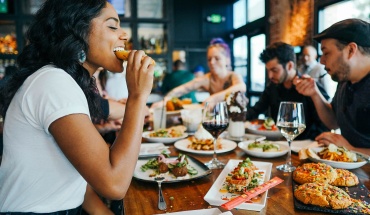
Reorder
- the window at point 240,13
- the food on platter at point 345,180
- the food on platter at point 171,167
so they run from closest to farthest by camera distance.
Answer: the food on platter at point 345,180
the food on platter at point 171,167
the window at point 240,13

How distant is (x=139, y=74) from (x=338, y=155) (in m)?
0.98

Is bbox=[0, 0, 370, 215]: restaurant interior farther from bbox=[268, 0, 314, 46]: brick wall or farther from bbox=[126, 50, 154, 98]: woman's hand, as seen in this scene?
bbox=[126, 50, 154, 98]: woman's hand

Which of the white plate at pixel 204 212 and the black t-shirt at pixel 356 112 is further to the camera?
the black t-shirt at pixel 356 112

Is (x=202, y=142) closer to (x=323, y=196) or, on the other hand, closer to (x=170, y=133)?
(x=170, y=133)

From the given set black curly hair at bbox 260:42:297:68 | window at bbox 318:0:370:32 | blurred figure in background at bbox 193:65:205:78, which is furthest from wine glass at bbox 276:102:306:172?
blurred figure in background at bbox 193:65:205:78

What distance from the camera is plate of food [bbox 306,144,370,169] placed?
1288 millimetres

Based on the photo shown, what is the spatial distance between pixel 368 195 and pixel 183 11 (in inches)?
345

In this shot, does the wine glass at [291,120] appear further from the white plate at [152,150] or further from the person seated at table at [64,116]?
the person seated at table at [64,116]

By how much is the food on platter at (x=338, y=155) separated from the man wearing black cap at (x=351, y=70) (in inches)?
19.3

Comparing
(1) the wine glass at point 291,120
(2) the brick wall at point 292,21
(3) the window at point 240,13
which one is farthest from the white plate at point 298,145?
(3) the window at point 240,13

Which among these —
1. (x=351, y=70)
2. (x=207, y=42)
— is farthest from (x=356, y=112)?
(x=207, y=42)

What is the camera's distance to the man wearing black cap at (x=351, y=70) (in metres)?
1.83

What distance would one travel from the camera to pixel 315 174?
1.12m

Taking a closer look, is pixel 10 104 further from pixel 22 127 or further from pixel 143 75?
pixel 143 75
